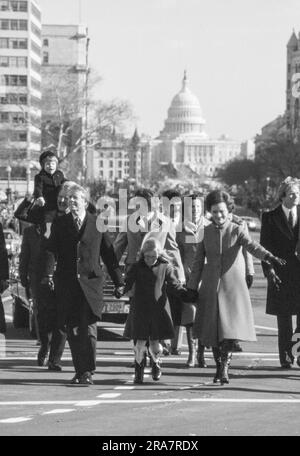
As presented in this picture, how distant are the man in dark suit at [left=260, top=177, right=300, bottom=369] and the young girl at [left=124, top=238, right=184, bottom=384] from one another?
1.34 m

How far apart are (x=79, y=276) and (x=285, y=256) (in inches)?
93.7

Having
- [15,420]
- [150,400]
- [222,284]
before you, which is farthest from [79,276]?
[15,420]

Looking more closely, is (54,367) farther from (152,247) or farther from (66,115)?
(66,115)

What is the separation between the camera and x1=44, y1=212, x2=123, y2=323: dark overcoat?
40.7ft

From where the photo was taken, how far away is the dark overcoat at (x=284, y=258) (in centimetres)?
1365

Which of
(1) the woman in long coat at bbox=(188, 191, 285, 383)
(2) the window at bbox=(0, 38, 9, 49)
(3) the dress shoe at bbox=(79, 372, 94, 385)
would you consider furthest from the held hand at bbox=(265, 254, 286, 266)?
(2) the window at bbox=(0, 38, 9, 49)

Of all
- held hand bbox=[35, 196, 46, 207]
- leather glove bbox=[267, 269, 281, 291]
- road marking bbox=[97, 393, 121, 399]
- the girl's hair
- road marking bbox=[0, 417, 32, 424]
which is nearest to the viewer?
road marking bbox=[0, 417, 32, 424]

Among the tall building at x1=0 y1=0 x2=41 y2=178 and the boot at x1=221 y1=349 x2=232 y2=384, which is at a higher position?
the tall building at x1=0 y1=0 x2=41 y2=178

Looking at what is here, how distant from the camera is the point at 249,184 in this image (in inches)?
6201

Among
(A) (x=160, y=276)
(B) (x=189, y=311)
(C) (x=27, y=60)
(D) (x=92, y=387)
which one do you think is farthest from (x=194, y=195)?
(C) (x=27, y=60)

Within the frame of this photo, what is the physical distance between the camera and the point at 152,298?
1269cm

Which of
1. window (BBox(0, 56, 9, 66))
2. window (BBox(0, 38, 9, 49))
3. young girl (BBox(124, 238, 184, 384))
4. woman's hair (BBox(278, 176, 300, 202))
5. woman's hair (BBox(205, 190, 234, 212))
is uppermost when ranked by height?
window (BBox(0, 38, 9, 49))

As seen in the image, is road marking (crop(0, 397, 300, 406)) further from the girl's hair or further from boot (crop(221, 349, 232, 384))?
the girl's hair

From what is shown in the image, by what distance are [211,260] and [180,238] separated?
2586 millimetres
